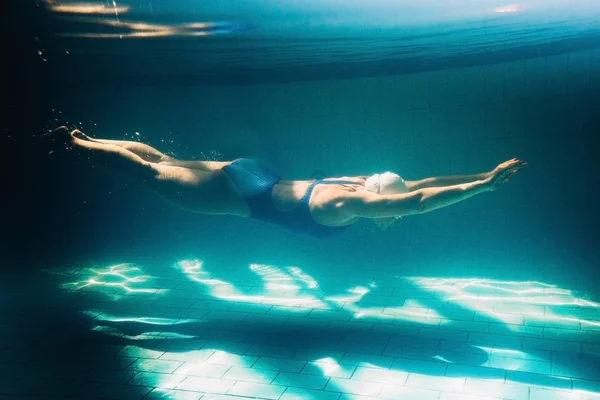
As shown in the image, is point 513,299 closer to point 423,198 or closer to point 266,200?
point 423,198

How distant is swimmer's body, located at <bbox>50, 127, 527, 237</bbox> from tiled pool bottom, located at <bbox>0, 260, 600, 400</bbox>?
1.38 meters

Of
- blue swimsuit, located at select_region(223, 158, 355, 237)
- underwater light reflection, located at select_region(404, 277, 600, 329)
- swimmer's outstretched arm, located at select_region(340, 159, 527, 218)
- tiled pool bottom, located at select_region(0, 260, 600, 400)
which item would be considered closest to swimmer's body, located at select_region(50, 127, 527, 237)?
blue swimsuit, located at select_region(223, 158, 355, 237)

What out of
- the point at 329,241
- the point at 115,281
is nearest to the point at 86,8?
the point at 115,281

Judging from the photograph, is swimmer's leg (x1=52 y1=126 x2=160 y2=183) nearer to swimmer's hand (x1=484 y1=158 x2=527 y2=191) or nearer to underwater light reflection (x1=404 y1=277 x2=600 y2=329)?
swimmer's hand (x1=484 y1=158 x2=527 y2=191)

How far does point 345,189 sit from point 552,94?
4341mm

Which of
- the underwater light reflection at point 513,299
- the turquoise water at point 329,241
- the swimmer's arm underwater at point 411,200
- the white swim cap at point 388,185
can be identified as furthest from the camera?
the underwater light reflection at point 513,299

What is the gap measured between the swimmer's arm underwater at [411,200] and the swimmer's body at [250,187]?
0.10 meters

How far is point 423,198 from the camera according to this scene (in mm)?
3852

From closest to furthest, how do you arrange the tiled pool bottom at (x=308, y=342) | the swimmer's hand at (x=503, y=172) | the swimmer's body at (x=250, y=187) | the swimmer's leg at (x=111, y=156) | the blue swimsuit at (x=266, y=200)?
the swimmer's hand at (x=503, y=172), the tiled pool bottom at (x=308, y=342), the swimmer's body at (x=250, y=187), the swimmer's leg at (x=111, y=156), the blue swimsuit at (x=266, y=200)

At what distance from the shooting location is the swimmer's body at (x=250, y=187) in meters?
4.74

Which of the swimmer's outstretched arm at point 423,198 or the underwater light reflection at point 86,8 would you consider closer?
the swimmer's outstretched arm at point 423,198

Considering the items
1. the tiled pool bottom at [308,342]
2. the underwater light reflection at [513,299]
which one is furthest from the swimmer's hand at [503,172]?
the underwater light reflection at [513,299]

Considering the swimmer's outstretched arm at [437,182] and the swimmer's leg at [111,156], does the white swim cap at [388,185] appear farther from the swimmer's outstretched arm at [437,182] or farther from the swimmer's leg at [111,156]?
the swimmer's leg at [111,156]

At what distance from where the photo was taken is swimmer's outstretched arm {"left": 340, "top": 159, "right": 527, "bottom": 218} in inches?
139
